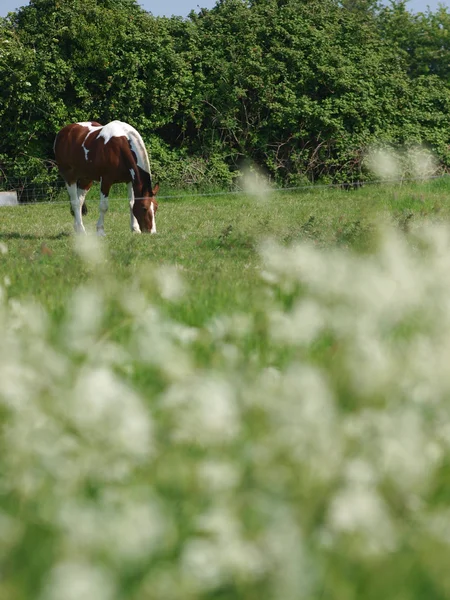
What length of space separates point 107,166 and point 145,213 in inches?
50.9

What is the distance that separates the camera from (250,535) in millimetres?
1291

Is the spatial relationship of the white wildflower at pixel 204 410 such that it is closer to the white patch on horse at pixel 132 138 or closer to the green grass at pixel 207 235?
the green grass at pixel 207 235

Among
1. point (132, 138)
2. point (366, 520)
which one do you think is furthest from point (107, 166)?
point (366, 520)

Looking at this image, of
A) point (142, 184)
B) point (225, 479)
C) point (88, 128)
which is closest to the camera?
point (225, 479)

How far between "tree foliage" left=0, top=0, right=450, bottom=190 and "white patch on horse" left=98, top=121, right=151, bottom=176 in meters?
6.96

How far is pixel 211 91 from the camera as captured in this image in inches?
771

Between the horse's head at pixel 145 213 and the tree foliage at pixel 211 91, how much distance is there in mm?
7989

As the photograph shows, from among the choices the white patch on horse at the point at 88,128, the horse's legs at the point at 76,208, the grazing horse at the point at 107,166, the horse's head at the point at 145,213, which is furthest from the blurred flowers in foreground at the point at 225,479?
the white patch on horse at the point at 88,128

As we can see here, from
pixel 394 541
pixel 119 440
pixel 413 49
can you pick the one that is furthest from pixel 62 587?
pixel 413 49

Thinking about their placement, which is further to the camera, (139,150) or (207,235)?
(139,150)

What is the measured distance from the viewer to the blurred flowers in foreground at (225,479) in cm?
116

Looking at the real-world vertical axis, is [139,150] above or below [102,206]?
above

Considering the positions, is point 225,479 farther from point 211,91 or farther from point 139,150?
point 211,91

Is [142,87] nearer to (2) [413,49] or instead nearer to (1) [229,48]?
(1) [229,48]
